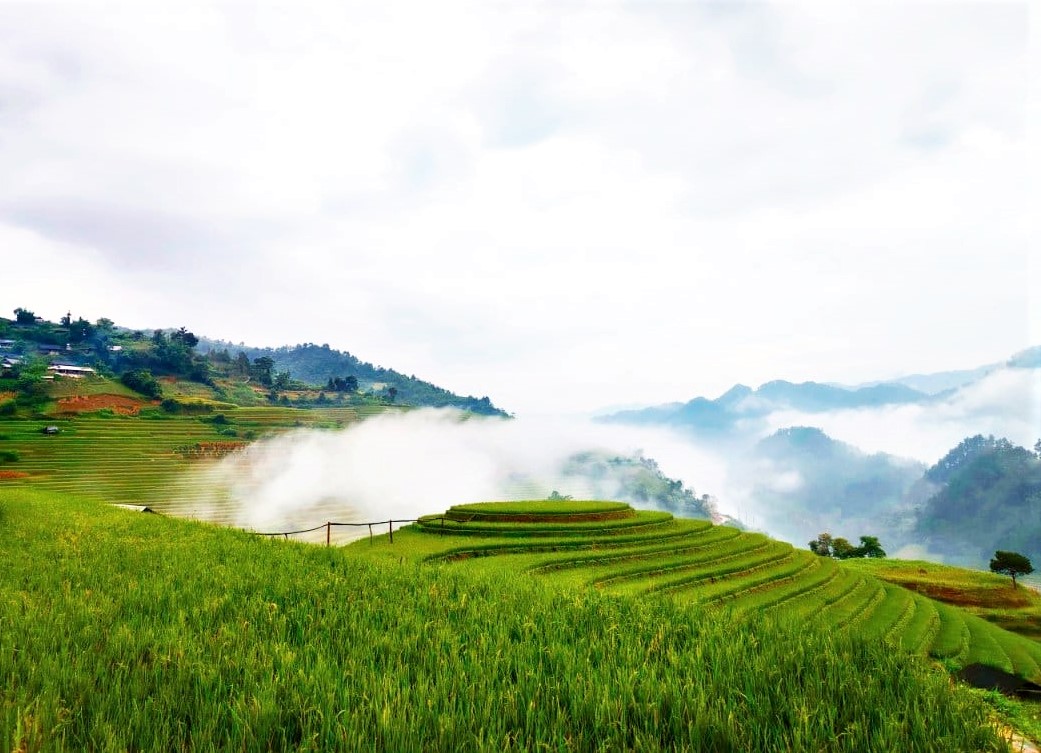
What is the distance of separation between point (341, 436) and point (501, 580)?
132 metres

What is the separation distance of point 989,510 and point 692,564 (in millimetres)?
216309

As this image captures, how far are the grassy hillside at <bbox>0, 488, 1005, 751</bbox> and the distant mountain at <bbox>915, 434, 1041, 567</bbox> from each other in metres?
212

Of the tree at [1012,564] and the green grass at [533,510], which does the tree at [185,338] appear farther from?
the tree at [1012,564]

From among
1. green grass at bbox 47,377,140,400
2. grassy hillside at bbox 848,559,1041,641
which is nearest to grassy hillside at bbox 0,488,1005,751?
grassy hillside at bbox 848,559,1041,641

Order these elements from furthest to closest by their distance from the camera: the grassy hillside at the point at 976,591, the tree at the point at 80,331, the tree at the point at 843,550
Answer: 1. the tree at the point at 80,331
2. the tree at the point at 843,550
3. the grassy hillside at the point at 976,591

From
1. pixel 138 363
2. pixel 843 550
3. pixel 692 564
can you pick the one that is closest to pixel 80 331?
pixel 138 363

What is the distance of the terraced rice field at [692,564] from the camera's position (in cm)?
2123

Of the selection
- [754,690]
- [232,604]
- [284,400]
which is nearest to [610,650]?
[754,690]

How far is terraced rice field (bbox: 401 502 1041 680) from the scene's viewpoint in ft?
69.7

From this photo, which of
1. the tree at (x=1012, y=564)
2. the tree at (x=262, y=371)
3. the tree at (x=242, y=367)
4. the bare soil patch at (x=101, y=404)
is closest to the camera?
the tree at (x=1012, y=564)

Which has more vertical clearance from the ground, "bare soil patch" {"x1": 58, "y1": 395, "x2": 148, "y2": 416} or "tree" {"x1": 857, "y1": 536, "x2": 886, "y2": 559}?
"bare soil patch" {"x1": 58, "y1": 395, "x2": 148, "y2": 416}

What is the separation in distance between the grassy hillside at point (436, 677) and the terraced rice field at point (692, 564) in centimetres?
1399

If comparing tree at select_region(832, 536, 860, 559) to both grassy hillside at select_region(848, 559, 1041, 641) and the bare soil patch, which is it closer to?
grassy hillside at select_region(848, 559, 1041, 641)

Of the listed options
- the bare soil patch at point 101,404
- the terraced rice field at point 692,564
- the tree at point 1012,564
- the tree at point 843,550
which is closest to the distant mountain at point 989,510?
the tree at point 843,550
